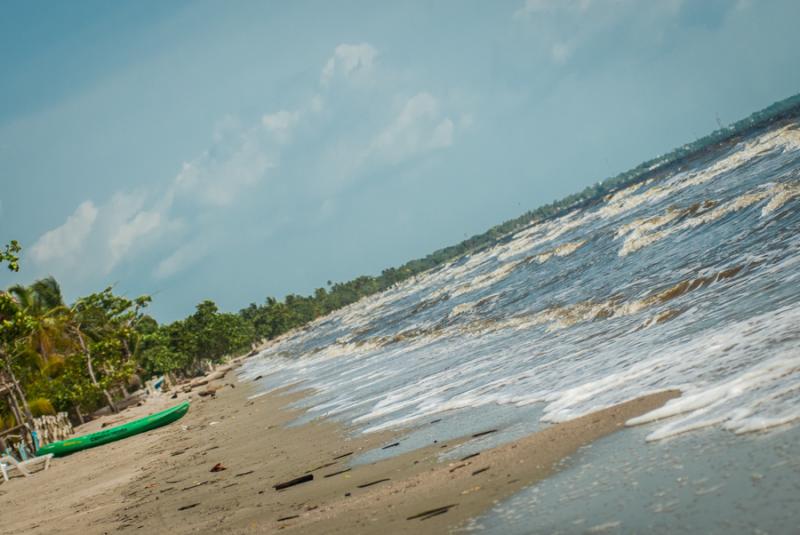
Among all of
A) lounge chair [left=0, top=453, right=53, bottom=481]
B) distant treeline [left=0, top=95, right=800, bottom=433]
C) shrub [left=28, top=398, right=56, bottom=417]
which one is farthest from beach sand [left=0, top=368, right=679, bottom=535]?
shrub [left=28, top=398, right=56, bottom=417]

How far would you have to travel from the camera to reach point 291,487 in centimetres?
880

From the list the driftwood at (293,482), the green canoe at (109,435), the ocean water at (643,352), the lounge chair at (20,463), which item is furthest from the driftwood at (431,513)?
the green canoe at (109,435)

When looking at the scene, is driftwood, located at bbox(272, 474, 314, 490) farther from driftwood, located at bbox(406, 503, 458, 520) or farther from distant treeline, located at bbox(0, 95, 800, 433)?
distant treeline, located at bbox(0, 95, 800, 433)

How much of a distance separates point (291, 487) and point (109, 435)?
17.6 metres

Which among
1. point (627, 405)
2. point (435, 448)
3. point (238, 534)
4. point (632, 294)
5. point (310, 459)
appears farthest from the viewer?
point (632, 294)

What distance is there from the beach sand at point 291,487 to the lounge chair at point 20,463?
0.62 meters

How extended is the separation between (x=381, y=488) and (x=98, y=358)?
3713cm

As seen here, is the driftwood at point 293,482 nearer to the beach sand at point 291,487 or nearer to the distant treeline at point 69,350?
the beach sand at point 291,487

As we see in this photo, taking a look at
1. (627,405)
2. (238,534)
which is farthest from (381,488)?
(627,405)

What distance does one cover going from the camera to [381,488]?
7332mm

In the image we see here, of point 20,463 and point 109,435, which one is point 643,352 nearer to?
point 20,463

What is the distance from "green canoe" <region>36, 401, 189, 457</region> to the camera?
76.0 feet

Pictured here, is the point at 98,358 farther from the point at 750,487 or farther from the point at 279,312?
the point at 279,312

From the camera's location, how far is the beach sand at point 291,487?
6.28 m
